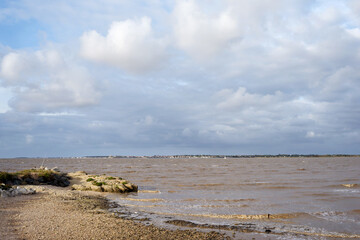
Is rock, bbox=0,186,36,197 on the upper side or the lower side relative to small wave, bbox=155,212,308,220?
upper

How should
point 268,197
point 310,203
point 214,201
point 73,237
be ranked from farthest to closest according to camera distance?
point 268,197 → point 214,201 → point 310,203 → point 73,237

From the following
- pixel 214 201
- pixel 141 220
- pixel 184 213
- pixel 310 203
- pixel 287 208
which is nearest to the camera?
pixel 141 220

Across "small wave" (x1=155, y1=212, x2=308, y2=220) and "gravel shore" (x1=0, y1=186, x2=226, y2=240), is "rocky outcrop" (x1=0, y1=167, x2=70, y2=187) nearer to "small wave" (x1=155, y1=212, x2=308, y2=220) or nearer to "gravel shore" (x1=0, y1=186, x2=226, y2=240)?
"gravel shore" (x1=0, y1=186, x2=226, y2=240)

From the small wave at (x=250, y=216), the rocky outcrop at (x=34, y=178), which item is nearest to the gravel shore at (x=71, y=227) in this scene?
the small wave at (x=250, y=216)

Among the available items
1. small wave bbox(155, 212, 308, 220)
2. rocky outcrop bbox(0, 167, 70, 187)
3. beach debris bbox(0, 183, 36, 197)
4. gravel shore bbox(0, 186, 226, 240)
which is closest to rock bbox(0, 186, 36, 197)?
beach debris bbox(0, 183, 36, 197)

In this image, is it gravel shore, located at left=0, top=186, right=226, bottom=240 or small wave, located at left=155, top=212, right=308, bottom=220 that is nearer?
gravel shore, located at left=0, top=186, right=226, bottom=240

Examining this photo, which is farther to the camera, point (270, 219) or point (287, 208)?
point (287, 208)

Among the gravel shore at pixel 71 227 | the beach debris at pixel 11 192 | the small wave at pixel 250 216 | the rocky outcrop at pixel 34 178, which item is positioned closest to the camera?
the gravel shore at pixel 71 227

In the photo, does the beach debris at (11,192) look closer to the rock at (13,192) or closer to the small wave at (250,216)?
the rock at (13,192)

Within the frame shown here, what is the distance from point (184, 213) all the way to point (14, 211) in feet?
34.9

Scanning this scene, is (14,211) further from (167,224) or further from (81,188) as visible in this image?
(81,188)

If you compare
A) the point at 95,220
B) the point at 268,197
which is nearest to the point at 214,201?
the point at 268,197

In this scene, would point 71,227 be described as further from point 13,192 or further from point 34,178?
point 34,178

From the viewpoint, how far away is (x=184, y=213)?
19.5 m
